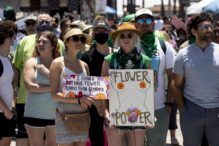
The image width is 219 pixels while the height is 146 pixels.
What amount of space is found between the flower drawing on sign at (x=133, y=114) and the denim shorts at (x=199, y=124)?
0.56 m

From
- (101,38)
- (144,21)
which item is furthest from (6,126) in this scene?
(144,21)

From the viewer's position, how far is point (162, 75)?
18.6ft

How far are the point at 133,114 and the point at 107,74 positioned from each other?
0.46 meters

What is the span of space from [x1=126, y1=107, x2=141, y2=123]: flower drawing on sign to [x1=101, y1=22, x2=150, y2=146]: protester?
12cm

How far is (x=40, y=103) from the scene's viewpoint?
5.65m

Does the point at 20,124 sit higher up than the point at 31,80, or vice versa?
the point at 31,80

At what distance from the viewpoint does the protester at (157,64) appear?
18.2 feet

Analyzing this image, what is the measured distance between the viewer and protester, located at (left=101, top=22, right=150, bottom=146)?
5.07 m

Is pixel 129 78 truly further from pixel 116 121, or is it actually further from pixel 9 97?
pixel 9 97

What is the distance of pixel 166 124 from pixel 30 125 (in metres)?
1.38

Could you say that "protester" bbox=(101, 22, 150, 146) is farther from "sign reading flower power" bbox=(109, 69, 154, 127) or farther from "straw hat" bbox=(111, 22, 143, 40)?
"sign reading flower power" bbox=(109, 69, 154, 127)

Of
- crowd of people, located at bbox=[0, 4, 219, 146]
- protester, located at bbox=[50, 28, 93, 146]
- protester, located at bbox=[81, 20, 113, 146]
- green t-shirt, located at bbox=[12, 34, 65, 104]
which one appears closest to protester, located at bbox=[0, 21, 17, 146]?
crowd of people, located at bbox=[0, 4, 219, 146]

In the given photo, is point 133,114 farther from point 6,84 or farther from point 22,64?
point 22,64

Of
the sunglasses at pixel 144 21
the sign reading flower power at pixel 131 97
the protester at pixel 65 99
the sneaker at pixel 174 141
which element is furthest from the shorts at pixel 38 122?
the sneaker at pixel 174 141
